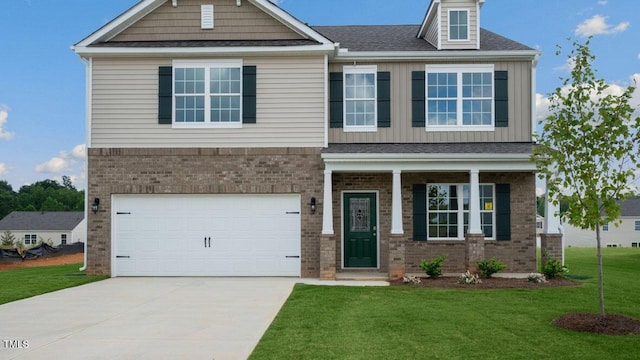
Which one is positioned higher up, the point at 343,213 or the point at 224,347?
the point at 343,213

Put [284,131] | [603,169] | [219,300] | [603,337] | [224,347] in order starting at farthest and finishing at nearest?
[284,131]
[219,300]
[603,169]
[603,337]
[224,347]

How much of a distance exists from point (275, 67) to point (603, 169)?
350 inches

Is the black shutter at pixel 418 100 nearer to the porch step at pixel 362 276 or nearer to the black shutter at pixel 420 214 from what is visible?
the black shutter at pixel 420 214

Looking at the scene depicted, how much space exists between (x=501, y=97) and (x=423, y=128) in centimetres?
230

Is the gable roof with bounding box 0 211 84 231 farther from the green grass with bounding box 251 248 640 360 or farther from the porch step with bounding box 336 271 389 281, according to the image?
the green grass with bounding box 251 248 640 360

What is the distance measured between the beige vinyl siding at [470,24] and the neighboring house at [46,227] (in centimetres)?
5235

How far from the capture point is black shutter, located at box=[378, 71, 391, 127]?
50.7 ft

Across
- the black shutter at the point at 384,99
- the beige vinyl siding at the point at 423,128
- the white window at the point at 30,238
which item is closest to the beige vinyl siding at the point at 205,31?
the beige vinyl siding at the point at 423,128

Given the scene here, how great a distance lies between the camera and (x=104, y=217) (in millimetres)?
14961

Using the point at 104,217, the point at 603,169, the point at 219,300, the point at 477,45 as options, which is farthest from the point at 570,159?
the point at 104,217

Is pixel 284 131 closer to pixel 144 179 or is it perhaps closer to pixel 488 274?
pixel 144 179

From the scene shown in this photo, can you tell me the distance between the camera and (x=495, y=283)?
13.1 metres

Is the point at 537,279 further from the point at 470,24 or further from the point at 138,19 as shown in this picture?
the point at 138,19

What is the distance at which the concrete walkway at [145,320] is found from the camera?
282 inches
